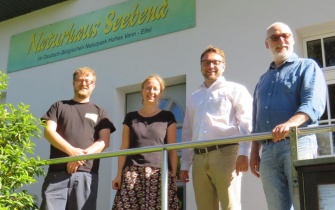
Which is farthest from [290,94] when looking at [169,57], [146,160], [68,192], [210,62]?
[169,57]

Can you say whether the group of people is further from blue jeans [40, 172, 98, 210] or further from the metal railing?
the metal railing

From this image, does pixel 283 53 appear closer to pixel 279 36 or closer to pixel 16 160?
pixel 279 36

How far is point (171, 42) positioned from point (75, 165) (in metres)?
2.53

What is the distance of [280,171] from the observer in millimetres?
3391

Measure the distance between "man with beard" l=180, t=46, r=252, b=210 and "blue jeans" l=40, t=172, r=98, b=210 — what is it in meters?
0.74

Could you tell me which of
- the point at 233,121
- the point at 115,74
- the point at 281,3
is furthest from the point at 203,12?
the point at 233,121

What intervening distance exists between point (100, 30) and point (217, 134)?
11.1ft

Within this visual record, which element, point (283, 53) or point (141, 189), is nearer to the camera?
point (283, 53)

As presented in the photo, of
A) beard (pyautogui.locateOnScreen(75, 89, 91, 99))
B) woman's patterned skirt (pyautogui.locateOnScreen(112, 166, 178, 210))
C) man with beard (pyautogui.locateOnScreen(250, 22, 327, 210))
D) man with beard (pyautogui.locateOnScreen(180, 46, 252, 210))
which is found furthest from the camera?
beard (pyautogui.locateOnScreen(75, 89, 91, 99))

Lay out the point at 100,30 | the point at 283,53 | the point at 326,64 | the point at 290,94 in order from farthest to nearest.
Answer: the point at 100,30, the point at 326,64, the point at 283,53, the point at 290,94

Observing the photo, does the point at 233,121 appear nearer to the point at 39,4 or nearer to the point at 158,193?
the point at 158,193

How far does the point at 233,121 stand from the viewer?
158 inches

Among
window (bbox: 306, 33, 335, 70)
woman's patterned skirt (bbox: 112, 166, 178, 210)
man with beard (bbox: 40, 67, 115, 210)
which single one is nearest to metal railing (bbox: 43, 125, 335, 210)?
man with beard (bbox: 40, 67, 115, 210)

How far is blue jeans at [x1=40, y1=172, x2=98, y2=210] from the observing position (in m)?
4.06
